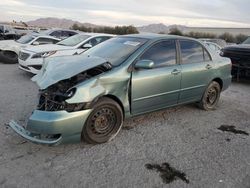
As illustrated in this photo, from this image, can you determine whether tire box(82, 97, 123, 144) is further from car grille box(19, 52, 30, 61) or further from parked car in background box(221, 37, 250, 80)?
parked car in background box(221, 37, 250, 80)

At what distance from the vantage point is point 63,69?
412 cm

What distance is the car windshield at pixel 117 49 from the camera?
4.73 metres

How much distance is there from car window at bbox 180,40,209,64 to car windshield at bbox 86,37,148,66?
0.91 m

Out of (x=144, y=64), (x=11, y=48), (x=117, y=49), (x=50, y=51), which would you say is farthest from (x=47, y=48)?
(x=144, y=64)

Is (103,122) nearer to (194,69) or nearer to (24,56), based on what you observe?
(194,69)

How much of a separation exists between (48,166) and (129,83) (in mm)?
1731

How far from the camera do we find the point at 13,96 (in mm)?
6645

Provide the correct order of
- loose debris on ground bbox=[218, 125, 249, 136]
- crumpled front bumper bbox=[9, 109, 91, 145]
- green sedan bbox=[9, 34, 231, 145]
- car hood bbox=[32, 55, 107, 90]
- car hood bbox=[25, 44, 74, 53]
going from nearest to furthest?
crumpled front bumper bbox=[9, 109, 91, 145] < green sedan bbox=[9, 34, 231, 145] < car hood bbox=[32, 55, 107, 90] < loose debris on ground bbox=[218, 125, 249, 136] < car hood bbox=[25, 44, 74, 53]

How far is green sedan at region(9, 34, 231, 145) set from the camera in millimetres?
3834

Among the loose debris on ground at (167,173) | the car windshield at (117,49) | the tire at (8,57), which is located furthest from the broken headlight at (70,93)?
the tire at (8,57)

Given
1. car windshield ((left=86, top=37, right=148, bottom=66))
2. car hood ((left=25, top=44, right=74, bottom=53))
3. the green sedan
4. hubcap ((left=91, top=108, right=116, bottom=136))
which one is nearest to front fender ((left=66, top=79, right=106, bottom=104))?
the green sedan

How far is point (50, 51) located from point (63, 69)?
542cm

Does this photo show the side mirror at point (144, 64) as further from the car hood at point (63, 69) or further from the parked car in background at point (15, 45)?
the parked car in background at point (15, 45)

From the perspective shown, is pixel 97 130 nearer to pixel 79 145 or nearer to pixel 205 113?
pixel 79 145
